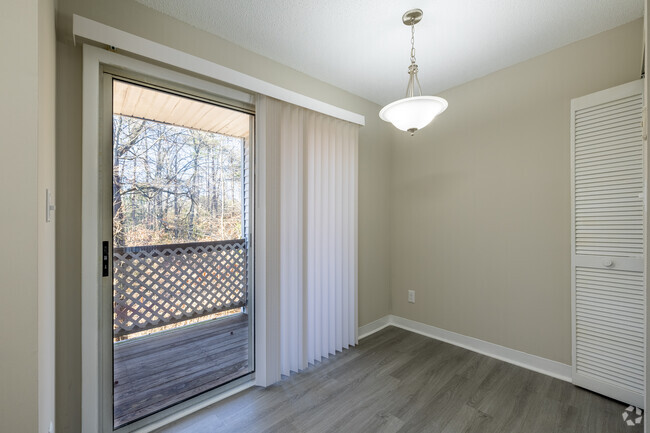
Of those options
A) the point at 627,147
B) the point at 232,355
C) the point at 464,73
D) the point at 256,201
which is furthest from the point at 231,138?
the point at 627,147

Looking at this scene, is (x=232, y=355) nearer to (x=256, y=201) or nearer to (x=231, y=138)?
(x=256, y=201)

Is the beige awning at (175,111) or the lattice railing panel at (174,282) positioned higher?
the beige awning at (175,111)

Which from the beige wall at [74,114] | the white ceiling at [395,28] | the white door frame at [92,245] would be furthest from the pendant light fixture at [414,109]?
the white door frame at [92,245]

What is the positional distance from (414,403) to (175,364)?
1.71 m

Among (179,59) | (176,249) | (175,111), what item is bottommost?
(176,249)

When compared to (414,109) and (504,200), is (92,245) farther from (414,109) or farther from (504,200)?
(504,200)

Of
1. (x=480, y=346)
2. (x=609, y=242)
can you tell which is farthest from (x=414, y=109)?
(x=480, y=346)

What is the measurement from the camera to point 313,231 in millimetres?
2432

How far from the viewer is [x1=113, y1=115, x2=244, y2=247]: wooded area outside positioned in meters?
1.64

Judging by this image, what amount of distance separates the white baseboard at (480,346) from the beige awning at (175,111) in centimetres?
238

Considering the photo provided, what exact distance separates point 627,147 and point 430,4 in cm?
163

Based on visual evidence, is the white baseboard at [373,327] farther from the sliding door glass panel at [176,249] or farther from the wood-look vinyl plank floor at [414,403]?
the sliding door glass panel at [176,249]

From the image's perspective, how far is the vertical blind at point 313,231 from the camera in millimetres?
2209

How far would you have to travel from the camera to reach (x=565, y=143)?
2115 millimetres
